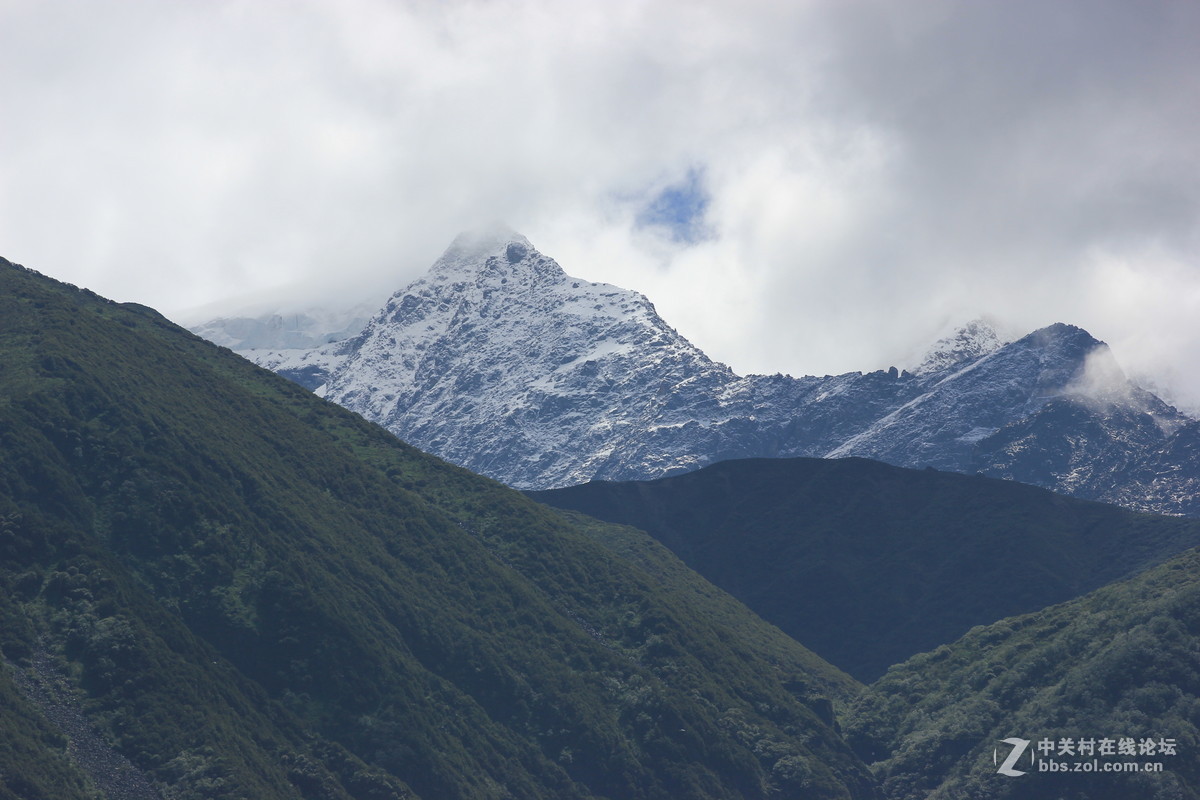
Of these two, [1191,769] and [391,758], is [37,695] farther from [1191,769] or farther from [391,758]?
[1191,769]

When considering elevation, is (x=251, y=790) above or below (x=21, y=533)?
below

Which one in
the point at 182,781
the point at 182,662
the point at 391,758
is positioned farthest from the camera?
the point at 391,758

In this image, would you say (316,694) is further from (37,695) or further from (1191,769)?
(1191,769)

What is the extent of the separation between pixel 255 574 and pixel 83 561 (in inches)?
1083

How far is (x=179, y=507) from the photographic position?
197 m

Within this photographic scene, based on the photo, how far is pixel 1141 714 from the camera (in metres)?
198

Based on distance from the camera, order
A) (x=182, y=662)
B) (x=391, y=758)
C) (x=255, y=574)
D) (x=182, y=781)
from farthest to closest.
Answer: (x=255, y=574), (x=391, y=758), (x=182, y=662), (x=182, y=781)

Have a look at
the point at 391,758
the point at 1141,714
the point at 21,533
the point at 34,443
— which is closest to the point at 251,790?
the point at 391,758

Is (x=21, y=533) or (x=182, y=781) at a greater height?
(x=21, y=533)

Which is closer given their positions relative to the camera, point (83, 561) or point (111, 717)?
point (111, 717)

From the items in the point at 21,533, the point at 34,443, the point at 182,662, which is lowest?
the point at 182,662

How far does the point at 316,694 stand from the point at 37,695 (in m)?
40.6

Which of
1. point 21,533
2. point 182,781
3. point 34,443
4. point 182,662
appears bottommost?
point 182,781

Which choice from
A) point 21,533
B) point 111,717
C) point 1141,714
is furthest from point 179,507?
point 1141,714
